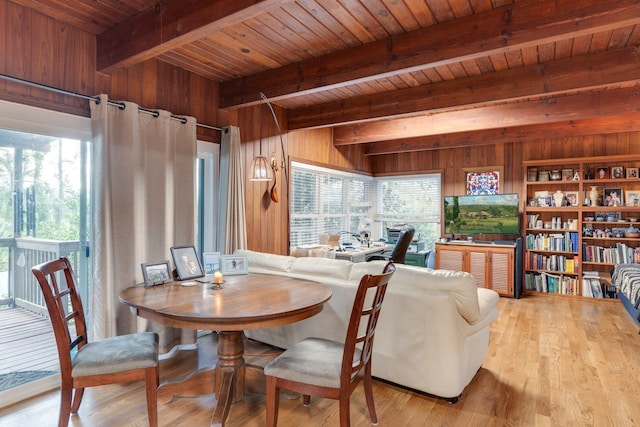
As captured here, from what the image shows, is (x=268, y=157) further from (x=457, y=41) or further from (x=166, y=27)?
(x=457, y=41)

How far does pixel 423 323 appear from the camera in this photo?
7.72ft

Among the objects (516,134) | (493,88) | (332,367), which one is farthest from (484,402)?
(516,134)

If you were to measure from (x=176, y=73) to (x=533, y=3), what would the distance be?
2927mm

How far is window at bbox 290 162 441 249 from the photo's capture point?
523 centimetres

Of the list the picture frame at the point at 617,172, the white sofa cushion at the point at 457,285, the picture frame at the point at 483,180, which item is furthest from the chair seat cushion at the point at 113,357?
the picture frame at the point at 617,172

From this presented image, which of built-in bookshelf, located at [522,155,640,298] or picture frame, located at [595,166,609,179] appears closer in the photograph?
Result: built-in bookshelf, located at [522,155,640,298]

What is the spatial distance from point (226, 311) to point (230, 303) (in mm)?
169

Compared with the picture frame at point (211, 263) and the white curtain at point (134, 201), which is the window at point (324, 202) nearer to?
the white curtain at point (134, 201)

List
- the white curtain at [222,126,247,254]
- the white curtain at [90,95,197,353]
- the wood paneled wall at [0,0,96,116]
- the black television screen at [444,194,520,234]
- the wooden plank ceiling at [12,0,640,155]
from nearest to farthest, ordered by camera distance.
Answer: the wooden plank ceiling at [12,0,640,155] → the wood paneled wall at [0,0,96,116] → the white curtain at [90,95,197,353] → the white curtain at [222,126,247,254] → the black television screen at [444,194,520,234]

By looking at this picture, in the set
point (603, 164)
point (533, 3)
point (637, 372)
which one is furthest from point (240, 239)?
point (603, 164)


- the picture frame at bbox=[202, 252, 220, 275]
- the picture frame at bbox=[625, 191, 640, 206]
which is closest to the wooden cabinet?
the picture frame at bbox=[625, 191, 640, 206]

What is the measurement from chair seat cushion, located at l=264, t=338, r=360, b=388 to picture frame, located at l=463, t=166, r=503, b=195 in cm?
498

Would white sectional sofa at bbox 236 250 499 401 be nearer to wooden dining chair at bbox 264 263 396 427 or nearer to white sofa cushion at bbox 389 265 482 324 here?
white sofa cushion at bbox 389 265 482 324

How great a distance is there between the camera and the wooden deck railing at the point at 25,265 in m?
2.51
